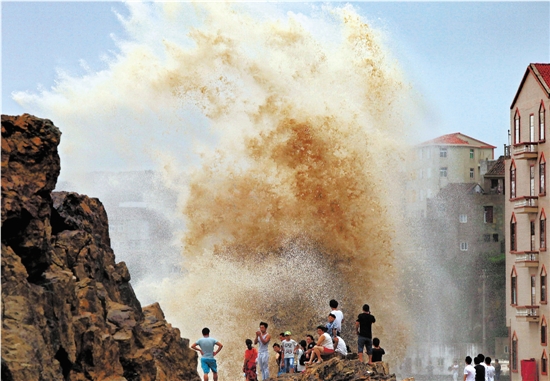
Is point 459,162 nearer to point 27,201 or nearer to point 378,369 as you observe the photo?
point 378,369

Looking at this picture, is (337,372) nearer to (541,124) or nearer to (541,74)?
(541,124)

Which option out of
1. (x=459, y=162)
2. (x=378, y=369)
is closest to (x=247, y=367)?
(x=378, y=369)

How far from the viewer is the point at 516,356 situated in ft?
175

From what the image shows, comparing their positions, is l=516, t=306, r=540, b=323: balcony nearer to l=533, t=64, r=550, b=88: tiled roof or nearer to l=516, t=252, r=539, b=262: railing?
l=516, t=252, r=539, b=262: railing

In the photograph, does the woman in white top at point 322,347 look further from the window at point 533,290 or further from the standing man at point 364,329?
the window at point 533,290

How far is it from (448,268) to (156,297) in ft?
106

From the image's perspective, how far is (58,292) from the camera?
1934 cm

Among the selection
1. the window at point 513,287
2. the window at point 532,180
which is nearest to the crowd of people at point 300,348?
the window at point 532,180

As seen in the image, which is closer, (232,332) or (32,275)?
(32,275)

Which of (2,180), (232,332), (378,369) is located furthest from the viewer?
(232,332)

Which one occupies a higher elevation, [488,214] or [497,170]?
[497,170]

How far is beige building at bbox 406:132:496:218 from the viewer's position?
288 feet

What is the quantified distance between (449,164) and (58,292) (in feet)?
271

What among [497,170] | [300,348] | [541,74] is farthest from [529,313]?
[497,170]
